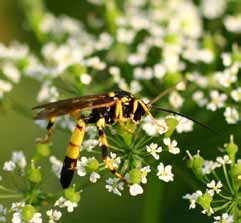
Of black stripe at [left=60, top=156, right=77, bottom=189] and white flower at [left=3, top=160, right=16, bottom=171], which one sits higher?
white flower at [left=3, top=160, right=16, bottom=171]

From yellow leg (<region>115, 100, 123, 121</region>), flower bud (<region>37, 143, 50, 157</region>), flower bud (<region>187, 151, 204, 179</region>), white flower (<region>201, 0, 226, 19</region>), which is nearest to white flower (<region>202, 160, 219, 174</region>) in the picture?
flower bud (<region>187, 151, 204, 179</region>)

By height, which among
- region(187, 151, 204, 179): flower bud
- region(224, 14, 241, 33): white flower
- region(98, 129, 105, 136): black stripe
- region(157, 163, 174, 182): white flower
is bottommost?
region(157, 163, 174, 182): white flower

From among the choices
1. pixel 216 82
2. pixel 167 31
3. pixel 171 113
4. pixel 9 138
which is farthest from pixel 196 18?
pixel 9 138

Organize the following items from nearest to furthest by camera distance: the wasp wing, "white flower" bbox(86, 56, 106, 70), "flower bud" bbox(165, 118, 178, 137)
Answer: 1. the wasp wing
2. "flower bud" bbox(165, 118, 178, 137)
3. "white flower" bbox(86, 56, 106, 70)

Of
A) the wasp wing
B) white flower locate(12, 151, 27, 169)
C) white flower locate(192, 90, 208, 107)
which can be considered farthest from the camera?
white flower locate(192, 90, 208, 107)

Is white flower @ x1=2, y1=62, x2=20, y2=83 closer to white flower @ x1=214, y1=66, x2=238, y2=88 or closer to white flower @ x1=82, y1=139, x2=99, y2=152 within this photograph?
white flower @ x1=82, y1=139, x2=99, y2=152

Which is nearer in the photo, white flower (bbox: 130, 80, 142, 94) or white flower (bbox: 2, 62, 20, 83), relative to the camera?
white flower (bbox: 130, 80, 142, 94)
